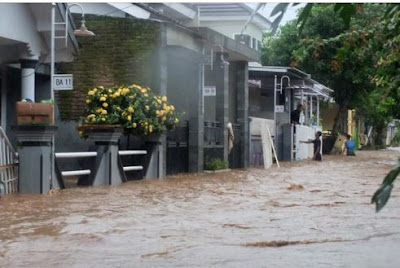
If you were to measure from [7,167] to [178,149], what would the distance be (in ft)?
23.7

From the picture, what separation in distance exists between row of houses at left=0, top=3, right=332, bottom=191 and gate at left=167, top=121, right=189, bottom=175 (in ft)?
0.09

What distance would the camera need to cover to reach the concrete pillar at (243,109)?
70.8 feet

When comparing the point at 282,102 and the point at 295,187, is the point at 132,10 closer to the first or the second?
the point at 295,187

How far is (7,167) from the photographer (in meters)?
10.9

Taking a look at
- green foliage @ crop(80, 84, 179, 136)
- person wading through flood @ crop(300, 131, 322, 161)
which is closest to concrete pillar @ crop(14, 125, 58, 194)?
green foliage @ crop(80, 84, 179, 136)

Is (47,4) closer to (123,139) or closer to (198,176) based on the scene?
(123,139)

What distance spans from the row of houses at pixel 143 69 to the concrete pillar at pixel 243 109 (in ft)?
0.11

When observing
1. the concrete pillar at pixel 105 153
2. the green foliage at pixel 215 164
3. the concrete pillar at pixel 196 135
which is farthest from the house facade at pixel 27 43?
the green foliage at pixel 215 164

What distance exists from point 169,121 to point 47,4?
12.5ft

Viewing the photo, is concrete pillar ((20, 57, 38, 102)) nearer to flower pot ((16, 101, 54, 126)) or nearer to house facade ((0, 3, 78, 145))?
house facade ((0, 3, 78, 145))

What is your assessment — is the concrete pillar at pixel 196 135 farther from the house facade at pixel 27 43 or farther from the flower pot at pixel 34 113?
the flower pot at pixel 34 113

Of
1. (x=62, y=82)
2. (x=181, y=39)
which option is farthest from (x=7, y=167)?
(x=181, y=39)

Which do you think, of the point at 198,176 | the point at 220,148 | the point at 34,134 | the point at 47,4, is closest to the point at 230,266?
the point at 34,134

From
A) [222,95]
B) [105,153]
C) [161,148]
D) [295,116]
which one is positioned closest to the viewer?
[105,153]
